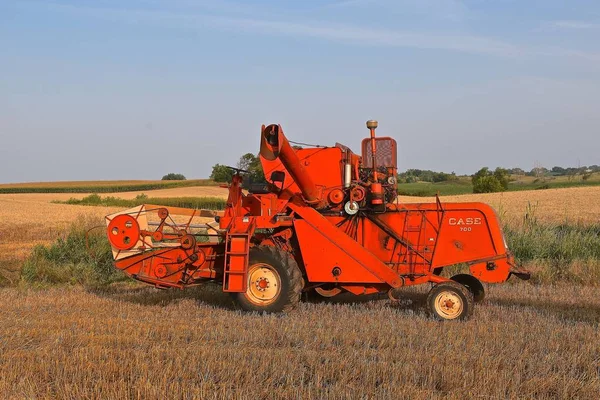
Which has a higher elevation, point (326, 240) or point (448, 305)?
point (326, 240)

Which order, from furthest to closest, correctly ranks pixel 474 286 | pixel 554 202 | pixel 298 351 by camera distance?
pixel 554 202 → pixel 474 286 → pixel 298 351

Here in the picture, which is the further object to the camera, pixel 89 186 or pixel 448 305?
pixel 89 186

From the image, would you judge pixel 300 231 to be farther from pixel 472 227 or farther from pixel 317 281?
pixel 472 227

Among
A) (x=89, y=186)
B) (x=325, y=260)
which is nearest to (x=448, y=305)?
(x=325, y=260)

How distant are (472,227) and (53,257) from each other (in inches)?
330

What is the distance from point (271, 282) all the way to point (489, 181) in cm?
5699

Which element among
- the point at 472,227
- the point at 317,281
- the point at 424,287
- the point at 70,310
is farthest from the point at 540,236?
the point at 70,310

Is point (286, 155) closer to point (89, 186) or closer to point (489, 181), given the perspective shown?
point (489, 181)

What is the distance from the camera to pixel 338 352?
5.75m

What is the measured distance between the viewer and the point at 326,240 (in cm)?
823

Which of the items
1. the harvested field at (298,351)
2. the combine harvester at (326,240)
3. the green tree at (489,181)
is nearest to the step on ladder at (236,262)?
the combine harvester at (326,240)

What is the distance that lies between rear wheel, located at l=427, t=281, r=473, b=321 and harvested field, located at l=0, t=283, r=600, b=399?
20 cm

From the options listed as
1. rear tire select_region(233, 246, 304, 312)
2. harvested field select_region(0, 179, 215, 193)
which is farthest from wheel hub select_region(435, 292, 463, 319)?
harvested field select_region(0, 179, 215, 193)

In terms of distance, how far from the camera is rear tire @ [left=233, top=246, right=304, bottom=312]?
8016 millimetres
